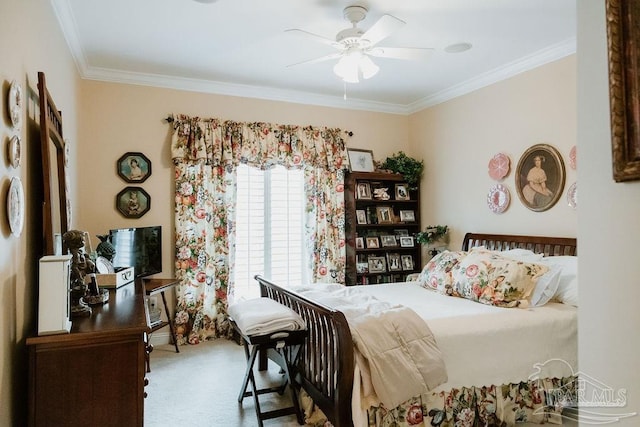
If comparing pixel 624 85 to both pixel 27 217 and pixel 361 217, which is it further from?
pixel 361 217

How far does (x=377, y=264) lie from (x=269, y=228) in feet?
4.77

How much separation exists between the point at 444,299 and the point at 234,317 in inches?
65.3

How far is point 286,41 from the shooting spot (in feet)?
11.2

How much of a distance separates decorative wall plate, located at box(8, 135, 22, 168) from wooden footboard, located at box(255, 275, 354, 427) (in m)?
1.63

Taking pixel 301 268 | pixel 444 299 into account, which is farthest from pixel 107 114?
pixel 444 299

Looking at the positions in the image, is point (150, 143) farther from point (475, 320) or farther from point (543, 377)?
point (543, 377)

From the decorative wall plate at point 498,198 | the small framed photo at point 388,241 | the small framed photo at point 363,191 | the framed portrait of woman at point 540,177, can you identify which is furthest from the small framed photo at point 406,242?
the framed portrait of woman at point 540,177

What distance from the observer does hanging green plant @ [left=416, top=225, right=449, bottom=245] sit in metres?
4.83

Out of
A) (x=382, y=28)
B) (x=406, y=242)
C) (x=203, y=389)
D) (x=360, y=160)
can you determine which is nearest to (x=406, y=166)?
(x=360, y=160)

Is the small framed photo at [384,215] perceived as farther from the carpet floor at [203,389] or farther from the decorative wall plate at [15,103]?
the decorative wall plate at [15,103]

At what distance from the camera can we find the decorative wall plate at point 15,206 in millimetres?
1619

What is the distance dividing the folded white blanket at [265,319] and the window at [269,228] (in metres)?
1.97

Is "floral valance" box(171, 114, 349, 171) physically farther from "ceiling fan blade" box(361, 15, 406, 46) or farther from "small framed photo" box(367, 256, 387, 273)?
"ceiling fan blade" box(361, 15, 406, 46)

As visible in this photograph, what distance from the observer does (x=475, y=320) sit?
258 centimetres
